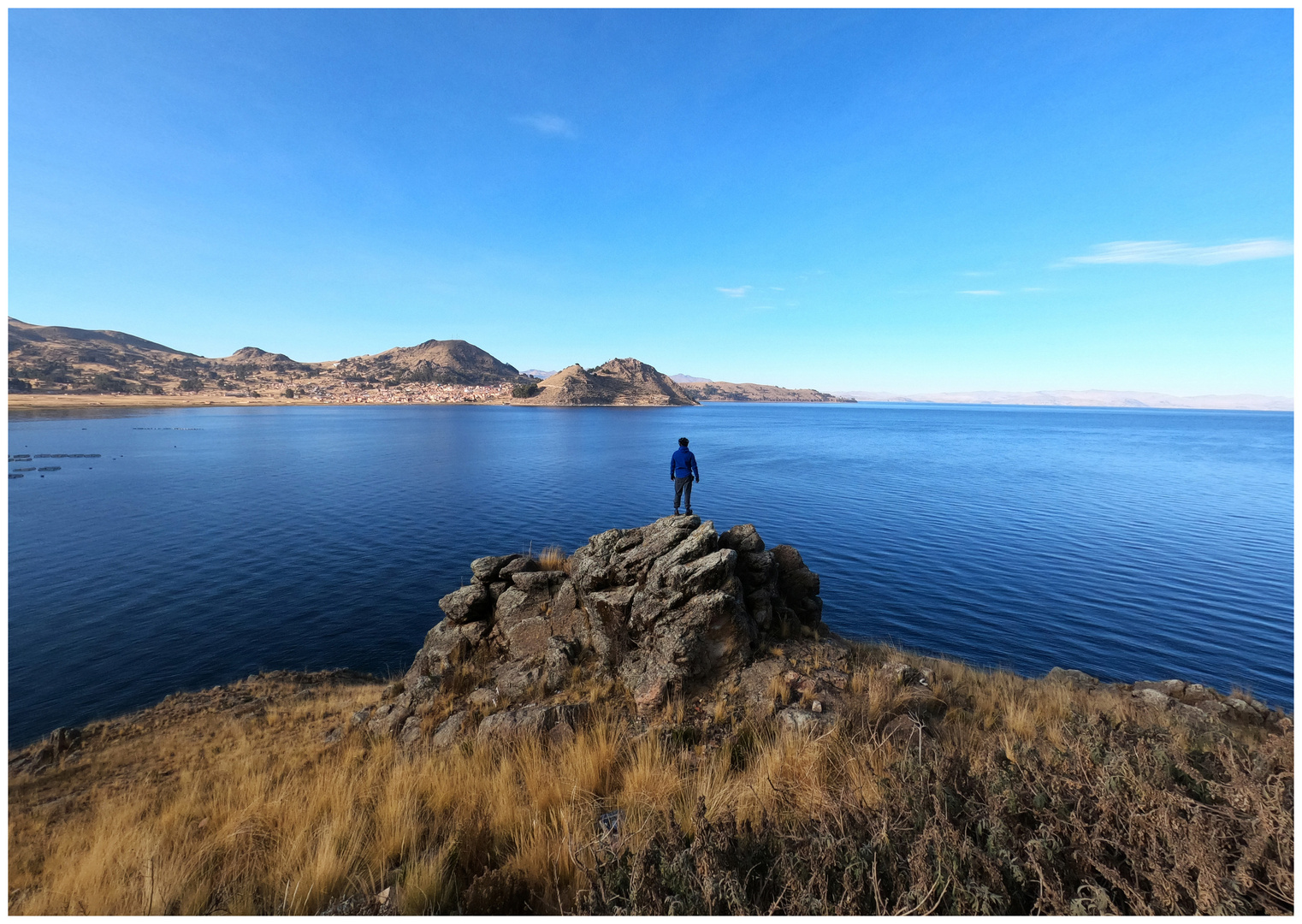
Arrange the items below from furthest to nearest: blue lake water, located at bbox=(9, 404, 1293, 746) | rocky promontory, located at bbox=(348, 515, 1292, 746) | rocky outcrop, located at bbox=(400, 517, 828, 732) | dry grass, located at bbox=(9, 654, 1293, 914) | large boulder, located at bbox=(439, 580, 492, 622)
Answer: blue lake water, located at bbox=(9, 404, 1293, 746), large boulder, located at bbox=(439, 580, 492, 622), rocky outcrop, located at bbox=(400, 517, 828, 732), rocky promontory, located at bbox=(348, 515, 1292, 746), dry grass, located at bbox=(9, 654, 1293, 914)

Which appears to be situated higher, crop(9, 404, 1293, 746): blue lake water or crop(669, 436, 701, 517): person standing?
crop(669, 436, 701, 517): person standing

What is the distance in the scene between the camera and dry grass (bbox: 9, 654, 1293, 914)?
4.78 m

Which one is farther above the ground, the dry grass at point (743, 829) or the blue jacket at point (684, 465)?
the blue jacket at point (684, 465)

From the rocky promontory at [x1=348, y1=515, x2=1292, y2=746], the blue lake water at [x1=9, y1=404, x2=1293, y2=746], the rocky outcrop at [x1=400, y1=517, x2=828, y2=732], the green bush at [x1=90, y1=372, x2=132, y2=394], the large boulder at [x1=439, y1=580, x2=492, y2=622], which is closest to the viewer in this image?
the rocky promontory at [x1=348, y1=515, x2=1292, y2=746]

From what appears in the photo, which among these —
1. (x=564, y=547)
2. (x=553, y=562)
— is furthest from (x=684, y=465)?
(x=564, y=547)

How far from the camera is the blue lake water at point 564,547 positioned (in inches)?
723

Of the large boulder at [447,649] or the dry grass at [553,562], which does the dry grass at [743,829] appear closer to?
the large boulder at [447,649]

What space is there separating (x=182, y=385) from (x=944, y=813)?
232 metres

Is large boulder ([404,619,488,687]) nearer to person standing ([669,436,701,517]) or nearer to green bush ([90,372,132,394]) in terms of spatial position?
person standing ([669,436,701,517])

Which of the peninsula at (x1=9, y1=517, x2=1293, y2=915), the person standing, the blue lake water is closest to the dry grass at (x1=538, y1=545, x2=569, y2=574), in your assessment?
the peninsula at (x1=9, y1=517, x2=1293, y2=915)

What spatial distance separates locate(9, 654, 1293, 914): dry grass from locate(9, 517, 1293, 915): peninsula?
0.03 metres

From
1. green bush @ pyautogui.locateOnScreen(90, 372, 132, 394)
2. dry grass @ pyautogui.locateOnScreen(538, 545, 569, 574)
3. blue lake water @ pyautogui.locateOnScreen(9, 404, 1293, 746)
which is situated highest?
A: green bush @ pyautogui.locateOnScreen(90, 372, 132, 394)

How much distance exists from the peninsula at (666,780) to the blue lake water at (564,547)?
16.7 ft

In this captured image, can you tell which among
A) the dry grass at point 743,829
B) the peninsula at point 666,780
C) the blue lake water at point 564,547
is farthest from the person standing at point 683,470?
the blue lake water at point 564,547
